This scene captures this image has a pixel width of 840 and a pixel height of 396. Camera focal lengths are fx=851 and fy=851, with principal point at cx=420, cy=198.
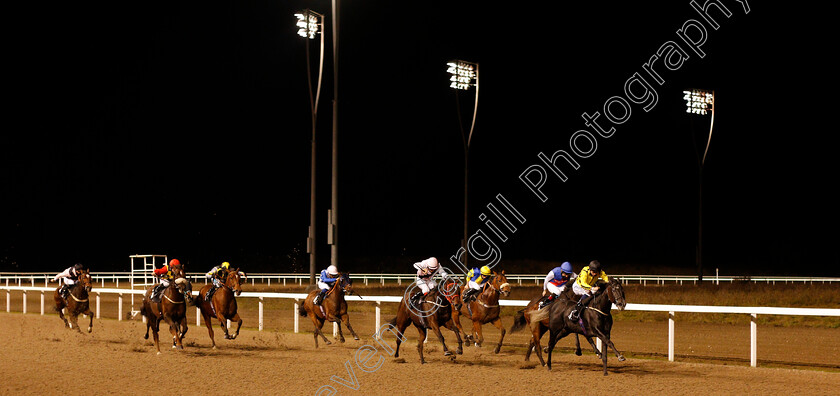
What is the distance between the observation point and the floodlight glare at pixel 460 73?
25.5 metres

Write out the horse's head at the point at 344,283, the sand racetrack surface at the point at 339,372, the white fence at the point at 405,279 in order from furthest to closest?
the white fence at the point at 405,279 < the horse's head at the point at 344,283 < the sand racetrack surface at the point at 339,372

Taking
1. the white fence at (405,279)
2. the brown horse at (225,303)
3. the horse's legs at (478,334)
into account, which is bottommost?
the white fence at (405,279)

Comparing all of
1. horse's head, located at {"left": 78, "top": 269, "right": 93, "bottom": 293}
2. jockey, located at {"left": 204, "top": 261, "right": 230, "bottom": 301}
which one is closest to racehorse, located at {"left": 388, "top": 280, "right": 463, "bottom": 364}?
jockey, located at {"left": 204, "top": 261, "right": 230, "bottom": 301}

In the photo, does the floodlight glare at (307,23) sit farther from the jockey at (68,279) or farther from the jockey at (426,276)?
the jockey at (426,276)

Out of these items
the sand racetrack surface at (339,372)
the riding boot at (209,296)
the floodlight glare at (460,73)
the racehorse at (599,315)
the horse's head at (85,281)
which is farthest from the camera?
the floodlight glare at (460,73)

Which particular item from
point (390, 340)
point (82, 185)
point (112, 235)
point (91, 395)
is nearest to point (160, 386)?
point (91, 395)

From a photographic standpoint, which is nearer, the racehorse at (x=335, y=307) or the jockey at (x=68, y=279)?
the racehorse at (x=335, y=307)

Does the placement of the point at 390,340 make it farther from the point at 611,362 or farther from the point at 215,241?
the point at 215,241

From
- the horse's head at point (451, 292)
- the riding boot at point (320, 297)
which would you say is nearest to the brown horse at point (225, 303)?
the riding boot at point (320, 297)

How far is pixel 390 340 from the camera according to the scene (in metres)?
12.7

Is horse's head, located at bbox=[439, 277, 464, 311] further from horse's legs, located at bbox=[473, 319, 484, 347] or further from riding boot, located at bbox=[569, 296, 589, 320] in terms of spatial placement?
riding boot, located at bbox=[569, 296, 589, 320]

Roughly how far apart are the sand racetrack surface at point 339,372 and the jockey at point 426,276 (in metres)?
0.81

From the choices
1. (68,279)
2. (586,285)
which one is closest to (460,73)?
(68,279)

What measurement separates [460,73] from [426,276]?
15834mm
